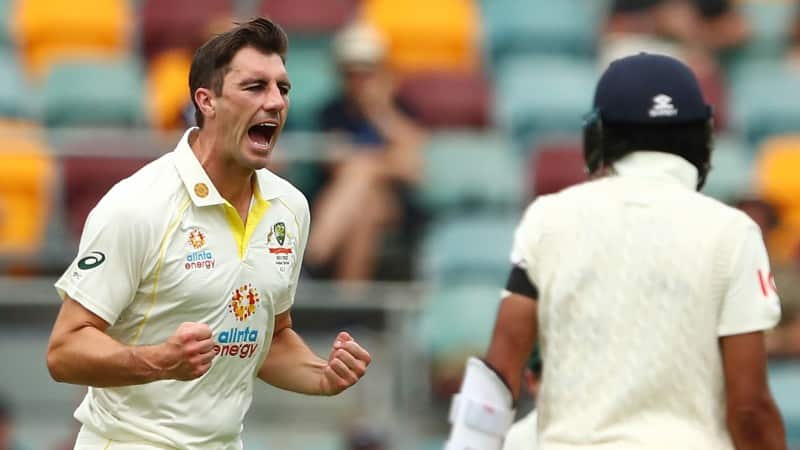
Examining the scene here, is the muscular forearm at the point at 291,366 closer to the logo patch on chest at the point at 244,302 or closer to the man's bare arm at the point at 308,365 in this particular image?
the man's bare arm at the point at 308,365

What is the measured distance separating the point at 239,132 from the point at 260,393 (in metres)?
4.84

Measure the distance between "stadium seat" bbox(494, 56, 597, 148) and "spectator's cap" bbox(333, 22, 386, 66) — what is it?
2.98 feet

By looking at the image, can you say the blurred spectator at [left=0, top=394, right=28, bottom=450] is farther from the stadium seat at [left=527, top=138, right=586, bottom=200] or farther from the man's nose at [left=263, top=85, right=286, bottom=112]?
the man's nose at [left=263, top=85, right=286, bottom=112]

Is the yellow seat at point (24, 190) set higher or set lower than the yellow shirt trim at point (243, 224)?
lower

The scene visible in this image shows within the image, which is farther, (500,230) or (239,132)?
(500,230)

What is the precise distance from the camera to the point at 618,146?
15.7 feet

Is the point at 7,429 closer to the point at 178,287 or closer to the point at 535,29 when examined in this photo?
the point at 178,287

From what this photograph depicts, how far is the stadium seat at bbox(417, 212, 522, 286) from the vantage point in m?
9.41

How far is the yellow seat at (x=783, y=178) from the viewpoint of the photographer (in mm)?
10328

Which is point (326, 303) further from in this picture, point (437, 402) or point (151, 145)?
point (151, 145)

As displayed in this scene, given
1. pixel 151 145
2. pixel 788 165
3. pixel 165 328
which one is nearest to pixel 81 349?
pixel 165 328

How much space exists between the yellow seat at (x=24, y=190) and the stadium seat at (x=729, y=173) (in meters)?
→ 3.58

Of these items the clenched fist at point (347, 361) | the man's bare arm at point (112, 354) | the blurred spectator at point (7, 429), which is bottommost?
the blurred spectator at point (7, 429)

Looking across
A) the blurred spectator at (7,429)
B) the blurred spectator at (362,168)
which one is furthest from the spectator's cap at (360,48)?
the blurred spectator at (7,429)
